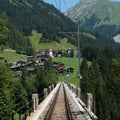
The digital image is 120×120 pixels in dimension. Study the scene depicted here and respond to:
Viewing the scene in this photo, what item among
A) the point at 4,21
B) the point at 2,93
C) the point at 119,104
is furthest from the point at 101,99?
the point at 4,21

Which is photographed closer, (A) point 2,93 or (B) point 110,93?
(A) point 2,93

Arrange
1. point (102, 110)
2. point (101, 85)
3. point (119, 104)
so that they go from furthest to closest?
point (101, 85) < point (119, 104) < point (102, 110)

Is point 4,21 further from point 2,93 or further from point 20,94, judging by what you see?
point 20,94

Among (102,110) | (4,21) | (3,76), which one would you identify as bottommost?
(102,110)

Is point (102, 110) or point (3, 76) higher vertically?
point (3, 76)

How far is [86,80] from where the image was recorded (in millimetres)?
151500

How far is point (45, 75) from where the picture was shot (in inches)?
7475

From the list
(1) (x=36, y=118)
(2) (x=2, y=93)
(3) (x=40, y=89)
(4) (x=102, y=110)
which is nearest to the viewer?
(1) (x=36, y=118)

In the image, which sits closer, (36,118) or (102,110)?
(36,118)

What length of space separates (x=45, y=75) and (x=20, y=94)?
41.5 meters

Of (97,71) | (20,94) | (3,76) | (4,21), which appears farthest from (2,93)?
(97,71)

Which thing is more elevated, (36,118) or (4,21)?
(4,21)

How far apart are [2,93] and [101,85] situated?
3741 inches

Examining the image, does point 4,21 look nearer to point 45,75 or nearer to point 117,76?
point 117,76
